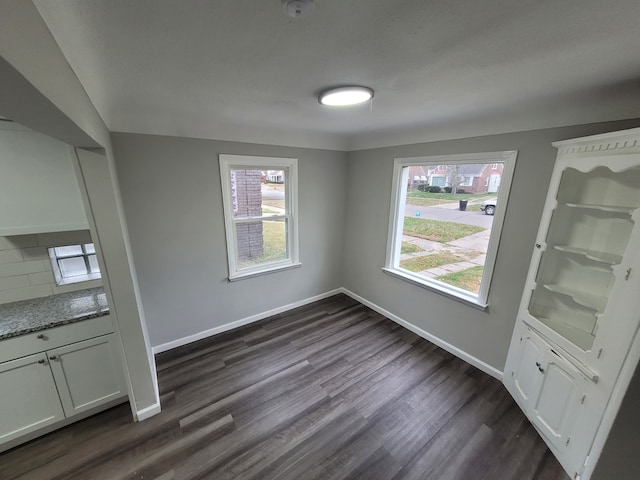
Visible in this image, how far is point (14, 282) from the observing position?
1856 mm

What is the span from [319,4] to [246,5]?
0.74ft

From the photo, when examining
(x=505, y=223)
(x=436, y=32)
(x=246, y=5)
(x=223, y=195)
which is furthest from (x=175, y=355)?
(x=505, y=223)

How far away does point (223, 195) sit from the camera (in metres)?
2.58

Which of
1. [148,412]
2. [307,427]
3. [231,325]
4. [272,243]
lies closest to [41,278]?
[148,412]

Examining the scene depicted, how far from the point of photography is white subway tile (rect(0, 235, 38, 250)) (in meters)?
1.81

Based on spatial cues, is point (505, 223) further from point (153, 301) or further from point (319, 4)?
point (153, 301)

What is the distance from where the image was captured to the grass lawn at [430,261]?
8.65ft

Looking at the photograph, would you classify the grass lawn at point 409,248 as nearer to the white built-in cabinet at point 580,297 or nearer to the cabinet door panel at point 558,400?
the white built-in cabinet at point 580,297

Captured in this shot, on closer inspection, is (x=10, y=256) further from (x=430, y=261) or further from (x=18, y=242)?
(x=430, y=261)

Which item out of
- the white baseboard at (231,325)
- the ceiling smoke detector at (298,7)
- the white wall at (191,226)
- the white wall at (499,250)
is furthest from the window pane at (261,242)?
the ceiling smoke detector at (298,7)

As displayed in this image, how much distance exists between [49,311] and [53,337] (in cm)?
24

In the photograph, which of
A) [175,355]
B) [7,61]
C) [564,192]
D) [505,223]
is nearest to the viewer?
[7,61]

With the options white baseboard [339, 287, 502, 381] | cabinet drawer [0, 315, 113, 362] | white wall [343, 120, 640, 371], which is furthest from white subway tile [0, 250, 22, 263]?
white baseboard [339, 287, 502, 381]

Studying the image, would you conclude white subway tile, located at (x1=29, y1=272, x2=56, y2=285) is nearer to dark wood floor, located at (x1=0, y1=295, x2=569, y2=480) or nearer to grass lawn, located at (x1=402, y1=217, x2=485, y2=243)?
dark wood floor, located at (x1=0, y1=295, x2=569, y2=480)
